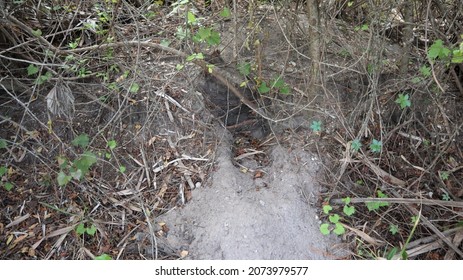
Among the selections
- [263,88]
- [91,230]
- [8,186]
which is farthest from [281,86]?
[8,186]

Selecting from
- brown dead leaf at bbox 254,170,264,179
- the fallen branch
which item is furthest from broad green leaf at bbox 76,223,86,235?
the fallen branch

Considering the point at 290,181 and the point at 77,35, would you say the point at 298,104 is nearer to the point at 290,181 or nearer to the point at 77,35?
Result: the point at 290,181

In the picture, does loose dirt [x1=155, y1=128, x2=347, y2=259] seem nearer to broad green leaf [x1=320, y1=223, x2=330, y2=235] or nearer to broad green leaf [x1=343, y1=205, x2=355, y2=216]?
broad green leaf [x1=320, y1=223, x2=330, y2=235]

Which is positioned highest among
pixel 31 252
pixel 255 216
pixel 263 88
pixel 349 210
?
pixel 263 88

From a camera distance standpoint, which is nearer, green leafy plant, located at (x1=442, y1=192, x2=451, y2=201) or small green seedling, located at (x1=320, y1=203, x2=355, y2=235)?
small green seedling, located at (x1=320, y1=203, x2=355, y2=235)

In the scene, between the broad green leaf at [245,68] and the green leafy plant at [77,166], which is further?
the broad green leaf at [245,68]

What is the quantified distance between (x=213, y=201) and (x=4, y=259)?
1.37 meters

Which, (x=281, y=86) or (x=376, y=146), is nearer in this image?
(x=376, y=146)

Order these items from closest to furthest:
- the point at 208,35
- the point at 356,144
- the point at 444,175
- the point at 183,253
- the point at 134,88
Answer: the point at 208,35 → the point at 183,253 → the point at 356,144 → the point at 444,175 → the point at 134,88

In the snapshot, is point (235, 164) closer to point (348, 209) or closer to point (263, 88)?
point (263, 88)

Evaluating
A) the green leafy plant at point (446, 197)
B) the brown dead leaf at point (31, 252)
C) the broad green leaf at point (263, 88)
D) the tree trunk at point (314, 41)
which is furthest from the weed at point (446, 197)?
the brown dead leaf at point (31, 252)

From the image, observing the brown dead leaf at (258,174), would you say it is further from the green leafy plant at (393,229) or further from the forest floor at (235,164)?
the green leafy plant at (393,229)
